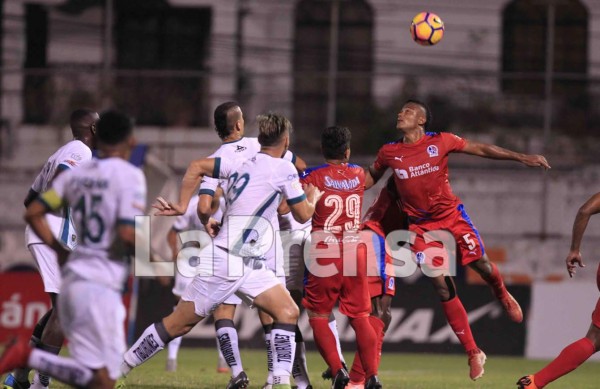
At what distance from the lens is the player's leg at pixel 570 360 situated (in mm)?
9438

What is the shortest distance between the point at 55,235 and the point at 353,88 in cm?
1606

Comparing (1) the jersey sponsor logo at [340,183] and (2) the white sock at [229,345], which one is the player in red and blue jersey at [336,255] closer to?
(1) the jersey sponsor logo at [340,183]

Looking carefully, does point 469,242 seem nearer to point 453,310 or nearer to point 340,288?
point 453,310

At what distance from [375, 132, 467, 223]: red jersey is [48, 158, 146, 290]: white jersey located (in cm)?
391

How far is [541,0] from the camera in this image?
24859 mm

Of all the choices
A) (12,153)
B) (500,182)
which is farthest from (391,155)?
(12,153)

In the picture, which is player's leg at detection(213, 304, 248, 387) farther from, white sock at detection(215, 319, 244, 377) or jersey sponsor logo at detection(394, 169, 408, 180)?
jersey sponsor logo at detection(394, 169, 408, 180)

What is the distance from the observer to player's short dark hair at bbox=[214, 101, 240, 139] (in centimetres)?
994

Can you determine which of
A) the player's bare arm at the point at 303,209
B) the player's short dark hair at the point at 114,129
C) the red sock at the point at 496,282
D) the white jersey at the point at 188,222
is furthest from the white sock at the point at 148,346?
the white jersey at the point at 188,222

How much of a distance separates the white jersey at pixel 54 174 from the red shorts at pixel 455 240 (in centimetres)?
333

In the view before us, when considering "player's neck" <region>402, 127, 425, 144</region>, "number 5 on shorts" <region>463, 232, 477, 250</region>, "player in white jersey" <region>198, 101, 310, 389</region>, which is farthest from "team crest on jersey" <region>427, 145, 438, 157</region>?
"player in white jersey" <region>198, 101, 310, 389</region>

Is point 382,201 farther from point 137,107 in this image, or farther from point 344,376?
point 137,107

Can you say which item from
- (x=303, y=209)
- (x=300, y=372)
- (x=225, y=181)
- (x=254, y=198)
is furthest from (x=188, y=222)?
(x=303, y=209)

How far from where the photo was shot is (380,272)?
1059 cm
